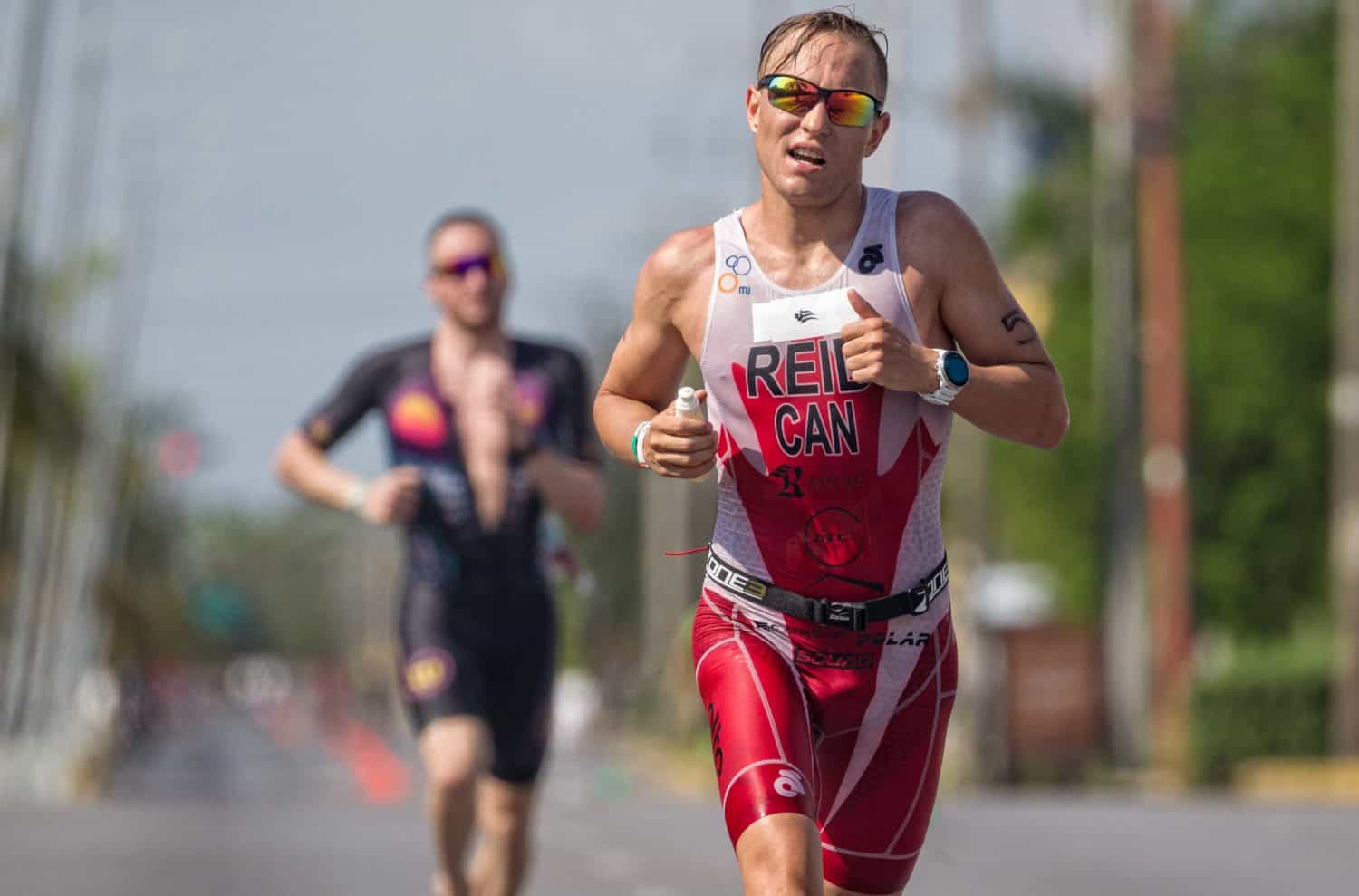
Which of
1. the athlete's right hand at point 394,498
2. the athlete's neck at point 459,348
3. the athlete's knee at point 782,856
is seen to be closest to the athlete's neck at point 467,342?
the athlete's neck at point 459,348

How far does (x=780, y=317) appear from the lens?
20.2 ft

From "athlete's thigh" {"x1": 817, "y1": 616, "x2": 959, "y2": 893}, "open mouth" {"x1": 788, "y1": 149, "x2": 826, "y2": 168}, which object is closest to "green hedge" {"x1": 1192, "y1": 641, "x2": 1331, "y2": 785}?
"athlete's thigh" {"x1": 817, "y1": 616, "x2": 959, "y2": 893}

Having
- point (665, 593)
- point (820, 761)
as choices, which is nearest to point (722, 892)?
point (820, 761)

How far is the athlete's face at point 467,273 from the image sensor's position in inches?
373

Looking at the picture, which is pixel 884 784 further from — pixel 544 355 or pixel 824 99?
pixel 544 355

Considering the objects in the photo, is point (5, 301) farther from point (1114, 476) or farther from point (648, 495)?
point (648, 495)

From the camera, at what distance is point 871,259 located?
619cm

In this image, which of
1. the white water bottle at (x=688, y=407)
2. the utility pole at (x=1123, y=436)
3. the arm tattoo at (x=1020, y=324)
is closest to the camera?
the white water bottle at (x=688, y=407)

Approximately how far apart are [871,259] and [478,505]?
3.57m

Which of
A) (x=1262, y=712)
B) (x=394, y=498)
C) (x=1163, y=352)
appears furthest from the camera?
(x=1163, y=352)

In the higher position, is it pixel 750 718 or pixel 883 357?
pixel 883 357

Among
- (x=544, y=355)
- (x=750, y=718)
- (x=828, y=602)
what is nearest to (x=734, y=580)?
(x=828, y=602)

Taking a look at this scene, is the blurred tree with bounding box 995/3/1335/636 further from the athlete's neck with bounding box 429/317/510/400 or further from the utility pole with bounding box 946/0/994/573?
the athlete's neck with bounding box 429/317/510/400

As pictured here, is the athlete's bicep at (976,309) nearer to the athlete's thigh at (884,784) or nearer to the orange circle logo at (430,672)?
the athlete's thigh at (884,784)
